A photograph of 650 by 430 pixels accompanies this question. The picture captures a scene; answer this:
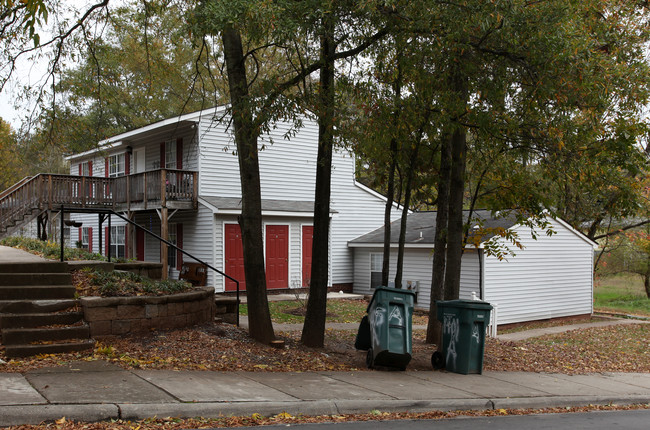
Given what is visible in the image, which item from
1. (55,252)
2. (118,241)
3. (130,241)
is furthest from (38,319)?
(118,241)

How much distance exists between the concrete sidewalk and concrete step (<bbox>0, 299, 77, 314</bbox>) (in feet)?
4.99

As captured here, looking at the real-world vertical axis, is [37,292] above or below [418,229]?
below

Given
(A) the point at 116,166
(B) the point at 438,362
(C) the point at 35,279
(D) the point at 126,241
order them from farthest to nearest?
(A) the point at 116,166 < (D) the point at 126,241 < (B) the point at 438,362 < (C) the point at 35,279

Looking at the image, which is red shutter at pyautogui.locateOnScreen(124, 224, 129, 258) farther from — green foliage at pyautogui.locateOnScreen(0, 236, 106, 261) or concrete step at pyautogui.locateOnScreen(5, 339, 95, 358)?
concrete step at pyautogui.locateOnScreen(5, 339, 95, 358)

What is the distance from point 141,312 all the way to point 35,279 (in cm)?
174

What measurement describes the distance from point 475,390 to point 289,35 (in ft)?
19.4

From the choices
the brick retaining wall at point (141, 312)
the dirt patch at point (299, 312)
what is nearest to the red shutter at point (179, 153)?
the dirt patch at point (299, 312)

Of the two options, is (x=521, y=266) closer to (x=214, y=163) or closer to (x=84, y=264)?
(x=214, y=163)

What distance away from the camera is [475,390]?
855cm

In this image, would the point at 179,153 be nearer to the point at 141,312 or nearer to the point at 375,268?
the point at 375,268

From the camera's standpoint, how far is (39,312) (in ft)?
28.3

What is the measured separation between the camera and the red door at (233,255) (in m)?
21.3

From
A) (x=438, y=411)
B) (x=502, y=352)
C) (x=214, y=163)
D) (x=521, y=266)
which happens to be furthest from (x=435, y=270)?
(x=214, y=163)

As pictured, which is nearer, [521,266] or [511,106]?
[511,106]
